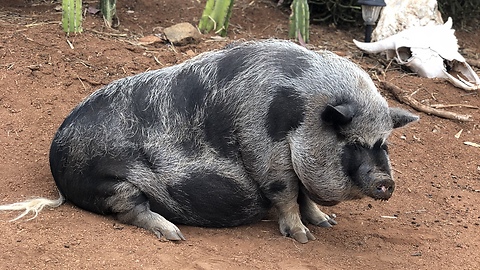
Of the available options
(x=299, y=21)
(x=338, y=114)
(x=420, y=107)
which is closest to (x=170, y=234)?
(x=338, y=114)

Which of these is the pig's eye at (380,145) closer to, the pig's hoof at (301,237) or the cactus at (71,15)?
the pig's hoof at (301,237)

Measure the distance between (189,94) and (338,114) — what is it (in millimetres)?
1096

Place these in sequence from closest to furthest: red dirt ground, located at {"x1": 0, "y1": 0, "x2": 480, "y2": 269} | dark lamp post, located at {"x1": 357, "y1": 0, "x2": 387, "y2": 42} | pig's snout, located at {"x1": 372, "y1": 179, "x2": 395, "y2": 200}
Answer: red dirt ground, located at {"x1": 0, "y1": 0, "x2": 480, "y2": 269}, pig's snout, located at {"x1": 372, "y1": 179, "x2": 395, "y2": 200}, dark lamp post, located at {"x1": 357, "y1": 0, "x2": 387, "y2": 42}

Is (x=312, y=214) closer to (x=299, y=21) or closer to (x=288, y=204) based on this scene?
(x=288, y=204)

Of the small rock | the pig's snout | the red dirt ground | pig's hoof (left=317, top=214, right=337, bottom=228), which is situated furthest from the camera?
the small rock

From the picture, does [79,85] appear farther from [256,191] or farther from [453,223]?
[453,223]

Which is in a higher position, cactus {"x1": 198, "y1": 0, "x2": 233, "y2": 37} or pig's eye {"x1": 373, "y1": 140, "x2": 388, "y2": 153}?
pig's eye {"x1": 373, "y1": 140, "x2": 388, "y2": 153}

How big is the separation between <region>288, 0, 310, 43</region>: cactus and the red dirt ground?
550 millimetres

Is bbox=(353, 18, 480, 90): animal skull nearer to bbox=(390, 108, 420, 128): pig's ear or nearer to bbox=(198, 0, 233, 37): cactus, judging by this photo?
bbox=(198, 0, 233, 37): cactus

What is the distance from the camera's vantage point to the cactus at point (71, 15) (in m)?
7.42

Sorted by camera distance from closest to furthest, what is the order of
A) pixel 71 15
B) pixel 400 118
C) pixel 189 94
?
pixel 400 118
pixel 189 94
pixel 71 15

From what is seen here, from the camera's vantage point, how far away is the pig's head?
470 cm

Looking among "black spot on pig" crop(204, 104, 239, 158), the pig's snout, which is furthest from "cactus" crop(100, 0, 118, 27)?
the pig's snout

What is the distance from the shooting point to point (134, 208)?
4.95m
